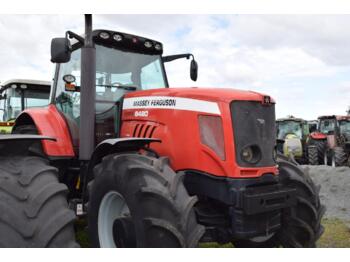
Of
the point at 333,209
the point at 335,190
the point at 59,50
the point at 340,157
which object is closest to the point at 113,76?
the point at 59,50

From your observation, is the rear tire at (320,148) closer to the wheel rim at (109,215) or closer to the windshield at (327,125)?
the windshield at (327,125)

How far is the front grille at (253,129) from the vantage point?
303cm

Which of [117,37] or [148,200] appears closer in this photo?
[148,200]

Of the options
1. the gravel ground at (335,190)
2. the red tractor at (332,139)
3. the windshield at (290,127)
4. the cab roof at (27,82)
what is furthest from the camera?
the windshield at (290,127)

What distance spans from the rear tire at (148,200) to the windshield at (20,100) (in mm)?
7463

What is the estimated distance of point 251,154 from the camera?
3113mm

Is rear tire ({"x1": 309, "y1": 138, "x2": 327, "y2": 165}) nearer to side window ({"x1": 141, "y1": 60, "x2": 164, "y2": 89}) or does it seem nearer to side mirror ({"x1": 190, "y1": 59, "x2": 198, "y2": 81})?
side mirror ({"x1": 190, "y1": 59, "x2": 198, "y2": 81})

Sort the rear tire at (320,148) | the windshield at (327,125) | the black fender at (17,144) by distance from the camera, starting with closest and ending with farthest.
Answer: the black fender at (17,144)
the rear tire at (320,148)
the windshield at (327,125)

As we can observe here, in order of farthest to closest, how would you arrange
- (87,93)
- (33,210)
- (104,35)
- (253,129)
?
(104,35) → (87,93) → (253,129) → (33,210)

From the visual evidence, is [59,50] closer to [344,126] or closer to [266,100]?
[266,100]

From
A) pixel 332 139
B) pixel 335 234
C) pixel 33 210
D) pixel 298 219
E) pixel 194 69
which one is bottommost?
pixel 335 234

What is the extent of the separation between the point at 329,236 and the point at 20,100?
8303mm

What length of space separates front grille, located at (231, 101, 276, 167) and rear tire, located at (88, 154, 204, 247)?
2.12 feet

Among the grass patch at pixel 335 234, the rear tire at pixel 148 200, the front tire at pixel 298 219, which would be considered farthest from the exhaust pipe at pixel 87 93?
the grass patch at pixel 335 234
